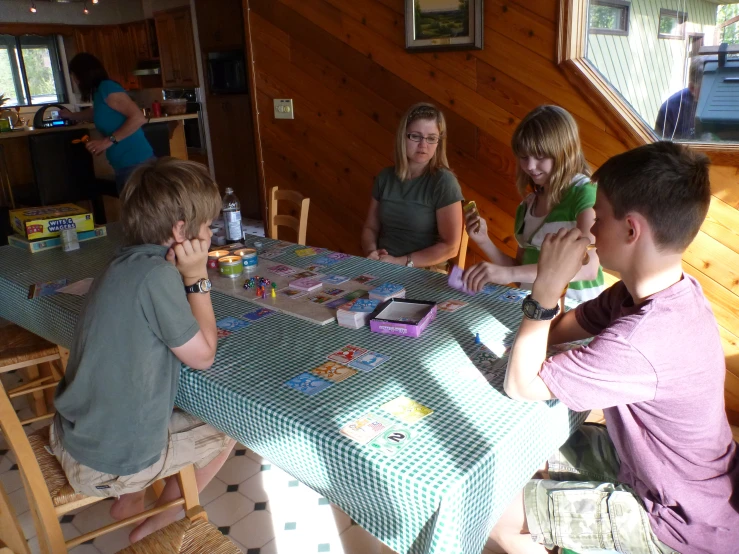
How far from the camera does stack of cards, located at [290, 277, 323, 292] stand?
190 cm

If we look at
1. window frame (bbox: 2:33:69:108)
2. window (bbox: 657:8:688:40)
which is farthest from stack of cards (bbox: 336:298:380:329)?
window frame (bbox: 2:33:69:108)

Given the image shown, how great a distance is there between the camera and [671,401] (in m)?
1.13

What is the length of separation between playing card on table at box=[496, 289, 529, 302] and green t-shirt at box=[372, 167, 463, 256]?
0.84 meters

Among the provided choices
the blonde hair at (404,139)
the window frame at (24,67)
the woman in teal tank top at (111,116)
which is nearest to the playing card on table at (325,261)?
the blonde hair at (404,139)

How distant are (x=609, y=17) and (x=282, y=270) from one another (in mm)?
1804

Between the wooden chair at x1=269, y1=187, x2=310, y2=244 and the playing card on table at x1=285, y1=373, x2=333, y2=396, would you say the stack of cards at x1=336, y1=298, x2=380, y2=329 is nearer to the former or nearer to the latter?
the playing card on table at x1=285, y1=373, x2=333, y2=396

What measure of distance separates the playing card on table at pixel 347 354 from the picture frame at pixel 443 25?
2.01 m

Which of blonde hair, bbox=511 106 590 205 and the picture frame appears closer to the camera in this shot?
blonde hair, bbox=511 106 590 205

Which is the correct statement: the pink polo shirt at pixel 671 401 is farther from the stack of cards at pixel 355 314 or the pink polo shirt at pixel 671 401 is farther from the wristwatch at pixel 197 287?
the wristwatch at pixel 197 287

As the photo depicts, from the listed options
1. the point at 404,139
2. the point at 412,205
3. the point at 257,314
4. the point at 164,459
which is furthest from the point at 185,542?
the point at 404,139

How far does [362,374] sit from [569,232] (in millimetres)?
549

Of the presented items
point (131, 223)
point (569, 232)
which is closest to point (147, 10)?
point (131, 223)

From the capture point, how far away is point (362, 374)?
134cm

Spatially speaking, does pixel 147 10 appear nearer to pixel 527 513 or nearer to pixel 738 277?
pixel 738 277
